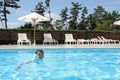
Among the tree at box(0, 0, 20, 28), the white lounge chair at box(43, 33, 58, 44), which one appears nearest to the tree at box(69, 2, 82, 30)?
the tree at box(0, 0, 20, 28)

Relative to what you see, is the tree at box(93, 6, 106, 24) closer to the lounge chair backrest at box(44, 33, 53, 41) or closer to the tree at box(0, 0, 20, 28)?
the tree at box(0, 0, 20, 28)

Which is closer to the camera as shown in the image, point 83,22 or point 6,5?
point 6,5

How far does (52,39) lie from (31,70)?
38.5 ft

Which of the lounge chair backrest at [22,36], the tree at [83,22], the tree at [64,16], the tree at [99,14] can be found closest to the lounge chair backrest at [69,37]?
the lounge chair backrest at [22,36]

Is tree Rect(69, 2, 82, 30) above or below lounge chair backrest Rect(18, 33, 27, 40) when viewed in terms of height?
above

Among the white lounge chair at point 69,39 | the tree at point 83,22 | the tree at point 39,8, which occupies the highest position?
the tree at point 39,8

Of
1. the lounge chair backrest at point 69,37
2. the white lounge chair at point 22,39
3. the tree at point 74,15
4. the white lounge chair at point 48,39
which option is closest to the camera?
the white lounge chair at point 22,39

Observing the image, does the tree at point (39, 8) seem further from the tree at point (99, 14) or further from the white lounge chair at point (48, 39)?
the white lounge chair at point (48, 39)

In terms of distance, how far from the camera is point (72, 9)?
51.6 meters

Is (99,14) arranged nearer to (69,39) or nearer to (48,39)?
(69,39)

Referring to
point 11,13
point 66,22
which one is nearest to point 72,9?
point 66,22

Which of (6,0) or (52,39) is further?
(6,0)

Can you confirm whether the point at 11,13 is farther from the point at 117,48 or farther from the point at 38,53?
the point at 38,53

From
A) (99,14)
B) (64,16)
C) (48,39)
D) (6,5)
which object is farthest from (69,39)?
(99,14)
